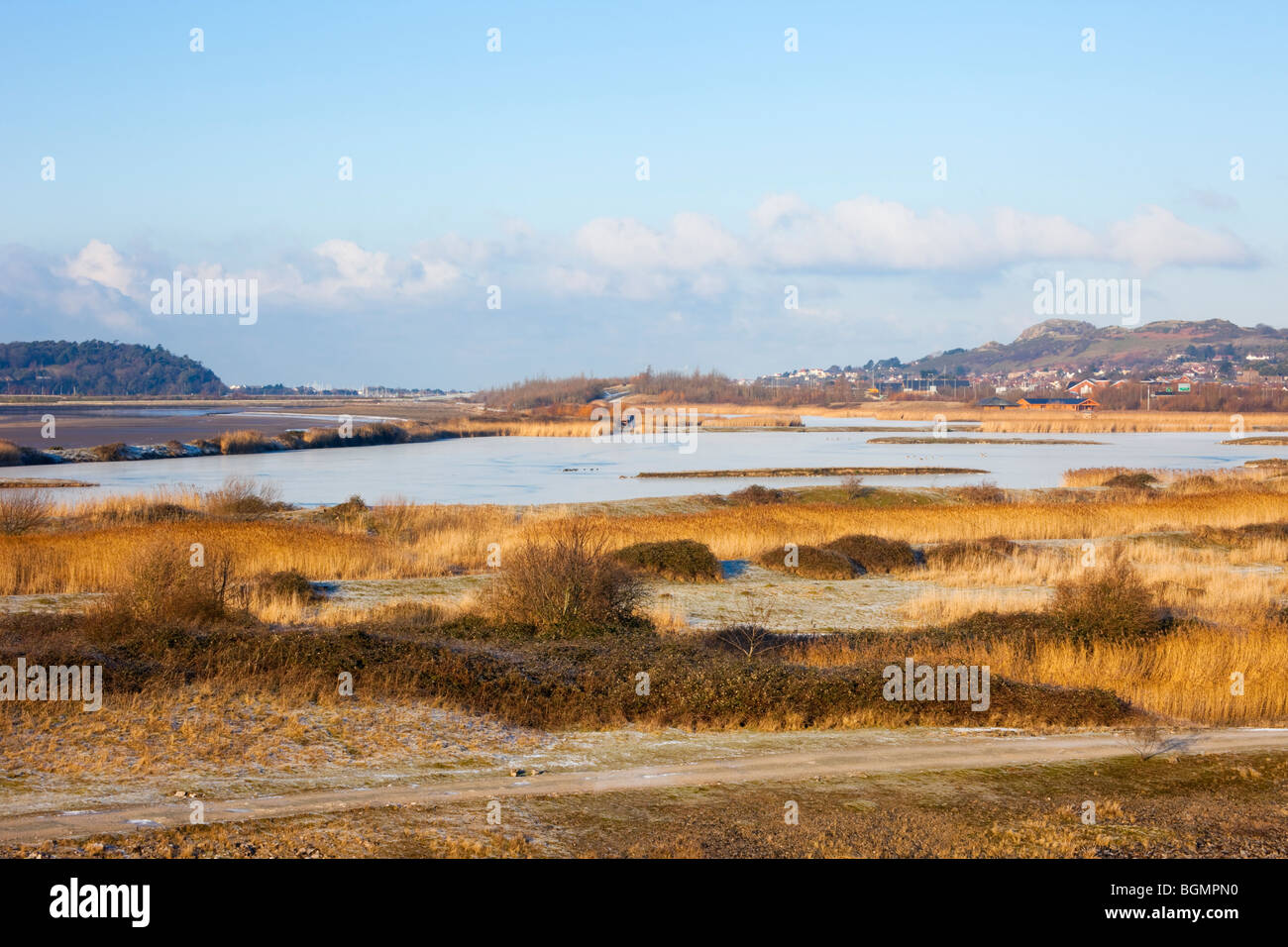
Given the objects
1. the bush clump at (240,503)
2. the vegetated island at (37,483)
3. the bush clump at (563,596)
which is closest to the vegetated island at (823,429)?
the vegetated island at (37,483)

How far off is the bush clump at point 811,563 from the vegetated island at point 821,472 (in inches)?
1123

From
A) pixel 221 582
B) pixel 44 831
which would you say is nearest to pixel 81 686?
pixel 44 831

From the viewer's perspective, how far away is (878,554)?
2538 centimetres

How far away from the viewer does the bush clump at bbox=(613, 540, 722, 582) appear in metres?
23.0

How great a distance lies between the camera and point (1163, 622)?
643 inches

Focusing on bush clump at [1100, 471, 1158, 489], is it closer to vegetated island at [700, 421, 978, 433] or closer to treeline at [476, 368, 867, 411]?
vegetated island at [700, 421, 978, 433]

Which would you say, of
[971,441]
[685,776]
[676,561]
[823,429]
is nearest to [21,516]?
Answer: [676,561]

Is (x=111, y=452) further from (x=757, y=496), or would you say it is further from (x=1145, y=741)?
(x=1145, y=741)

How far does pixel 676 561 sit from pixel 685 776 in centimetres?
1381

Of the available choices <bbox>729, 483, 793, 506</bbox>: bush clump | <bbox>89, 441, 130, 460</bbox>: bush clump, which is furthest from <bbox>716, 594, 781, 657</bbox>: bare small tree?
<bbox>89, 441, 130, 460</bbox>: bush clump

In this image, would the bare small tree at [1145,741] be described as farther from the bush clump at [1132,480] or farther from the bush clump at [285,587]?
the bush clump at [1132,480]

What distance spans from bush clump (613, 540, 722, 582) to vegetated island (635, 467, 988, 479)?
29.7 m

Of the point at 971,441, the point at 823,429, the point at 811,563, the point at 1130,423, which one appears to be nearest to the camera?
the point at 811,563

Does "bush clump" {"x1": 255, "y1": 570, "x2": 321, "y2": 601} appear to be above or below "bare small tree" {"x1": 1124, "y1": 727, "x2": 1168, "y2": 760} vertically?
above
